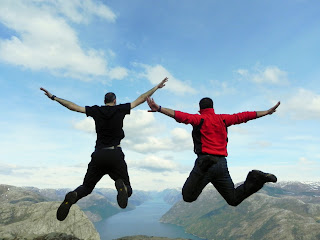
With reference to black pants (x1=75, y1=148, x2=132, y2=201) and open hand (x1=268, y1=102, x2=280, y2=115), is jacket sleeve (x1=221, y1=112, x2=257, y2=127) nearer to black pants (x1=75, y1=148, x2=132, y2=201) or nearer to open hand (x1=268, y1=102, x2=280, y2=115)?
open hand (x1=268, y1=102, x2=280, y2=115)

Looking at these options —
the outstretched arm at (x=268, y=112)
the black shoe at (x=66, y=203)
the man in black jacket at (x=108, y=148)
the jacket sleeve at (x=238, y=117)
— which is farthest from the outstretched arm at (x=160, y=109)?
the black shoe at (x=66, y=203)

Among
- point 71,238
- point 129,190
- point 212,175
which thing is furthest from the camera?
point 71,238

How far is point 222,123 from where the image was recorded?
290 inches

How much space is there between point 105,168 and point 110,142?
852mm

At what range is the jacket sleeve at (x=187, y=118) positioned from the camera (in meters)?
7.07

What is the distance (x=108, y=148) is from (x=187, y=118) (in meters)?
2.59

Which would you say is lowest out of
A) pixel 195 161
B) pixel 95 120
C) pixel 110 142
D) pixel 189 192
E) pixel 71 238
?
pixel 71 238

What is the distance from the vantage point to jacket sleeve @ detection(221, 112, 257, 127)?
24.6 feet

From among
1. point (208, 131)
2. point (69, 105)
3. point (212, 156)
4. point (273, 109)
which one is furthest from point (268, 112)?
point (69, 105)

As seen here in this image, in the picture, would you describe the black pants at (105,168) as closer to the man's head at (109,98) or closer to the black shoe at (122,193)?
the black shoe at (122,193)

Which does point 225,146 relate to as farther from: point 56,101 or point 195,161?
point 56,101

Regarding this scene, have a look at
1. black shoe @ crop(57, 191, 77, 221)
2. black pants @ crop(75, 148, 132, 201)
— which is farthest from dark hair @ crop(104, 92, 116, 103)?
black shoe @ crop(57, 191, 77, 221)

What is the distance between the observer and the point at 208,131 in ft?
23.7

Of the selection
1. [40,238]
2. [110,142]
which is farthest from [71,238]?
[110,142]
